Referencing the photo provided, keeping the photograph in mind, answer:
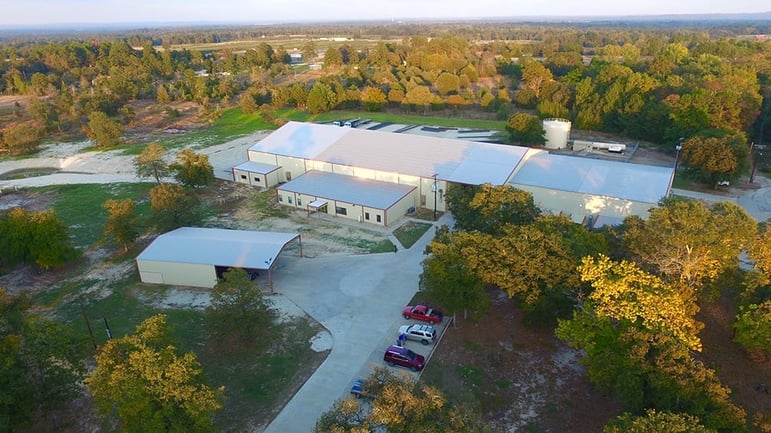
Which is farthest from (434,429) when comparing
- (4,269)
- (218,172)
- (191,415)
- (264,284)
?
(218,172)

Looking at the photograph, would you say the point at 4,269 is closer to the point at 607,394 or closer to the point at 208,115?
the point at 607,394

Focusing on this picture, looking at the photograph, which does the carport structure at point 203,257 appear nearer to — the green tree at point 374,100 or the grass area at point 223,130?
the grass area at point 223,130

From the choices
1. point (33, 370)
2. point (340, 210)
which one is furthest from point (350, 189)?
point (33, 370)

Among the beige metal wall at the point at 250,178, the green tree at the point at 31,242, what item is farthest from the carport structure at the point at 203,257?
the beige metal wall at the point at 250,178

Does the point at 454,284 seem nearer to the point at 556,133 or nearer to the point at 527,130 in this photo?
the point at 527,130

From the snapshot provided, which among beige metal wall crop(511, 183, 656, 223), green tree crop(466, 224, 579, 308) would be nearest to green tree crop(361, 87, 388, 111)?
beige metal wall crop(511, 183, 656, 223)

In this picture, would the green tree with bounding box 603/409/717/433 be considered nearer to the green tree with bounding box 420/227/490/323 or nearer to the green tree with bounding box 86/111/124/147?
the green tree with bounding box 420/227/490/323

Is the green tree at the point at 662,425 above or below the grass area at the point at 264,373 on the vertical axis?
above
